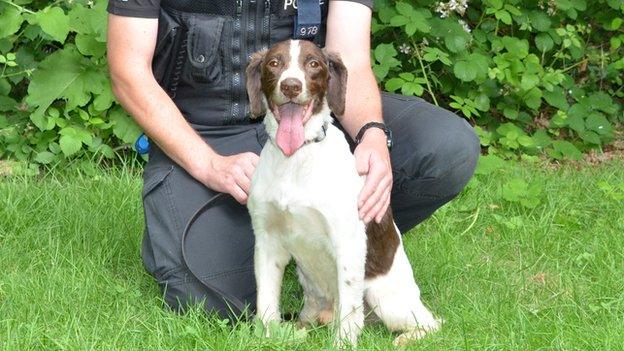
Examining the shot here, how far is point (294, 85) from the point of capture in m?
3.12

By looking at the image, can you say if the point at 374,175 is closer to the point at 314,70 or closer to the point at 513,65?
the point at 314,70

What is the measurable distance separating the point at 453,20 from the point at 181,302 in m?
2.97

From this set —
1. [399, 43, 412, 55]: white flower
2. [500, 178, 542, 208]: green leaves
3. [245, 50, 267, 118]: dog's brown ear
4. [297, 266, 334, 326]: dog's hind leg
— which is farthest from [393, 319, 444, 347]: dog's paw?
[399, 43, 412, 55]: white flower

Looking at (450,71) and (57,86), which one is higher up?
(57,86)

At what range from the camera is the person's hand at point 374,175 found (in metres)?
3.40

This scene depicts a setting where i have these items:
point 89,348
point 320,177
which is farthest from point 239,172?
point 89,348

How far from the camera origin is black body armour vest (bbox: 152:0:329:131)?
12.6 feet

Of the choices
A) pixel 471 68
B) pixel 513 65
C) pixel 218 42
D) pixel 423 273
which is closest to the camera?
pixel 218 42

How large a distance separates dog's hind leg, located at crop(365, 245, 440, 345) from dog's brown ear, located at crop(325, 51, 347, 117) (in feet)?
1.90

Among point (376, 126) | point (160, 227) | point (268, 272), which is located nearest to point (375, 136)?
point (376, 126)

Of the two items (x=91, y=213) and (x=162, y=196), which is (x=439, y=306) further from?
(x=91, y=213)

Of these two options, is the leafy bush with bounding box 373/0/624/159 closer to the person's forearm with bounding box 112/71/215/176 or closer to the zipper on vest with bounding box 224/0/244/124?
the zipper on vest with bounding box 224/0/244/124

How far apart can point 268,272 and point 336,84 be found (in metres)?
0.68

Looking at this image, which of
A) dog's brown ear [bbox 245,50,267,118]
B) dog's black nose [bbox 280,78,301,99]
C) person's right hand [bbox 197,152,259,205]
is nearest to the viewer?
dog's black nose [bbox 280,78,301,99]
